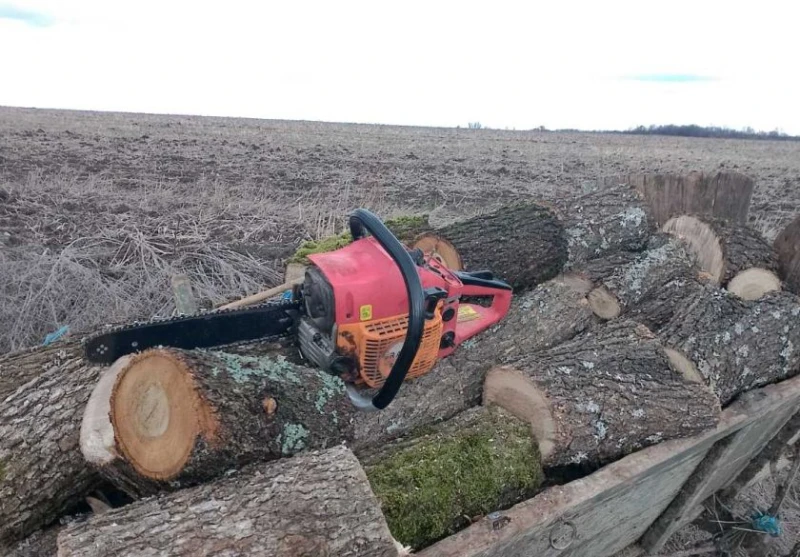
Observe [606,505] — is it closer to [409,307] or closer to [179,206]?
[409,307]

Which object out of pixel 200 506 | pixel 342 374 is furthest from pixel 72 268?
pixel 200 506

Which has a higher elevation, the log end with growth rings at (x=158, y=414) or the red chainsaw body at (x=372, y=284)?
the red chainsaw body at (x=372, y=284)

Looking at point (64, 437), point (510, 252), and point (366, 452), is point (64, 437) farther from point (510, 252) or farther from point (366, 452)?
point (510, 252)

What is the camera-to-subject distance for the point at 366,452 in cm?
226

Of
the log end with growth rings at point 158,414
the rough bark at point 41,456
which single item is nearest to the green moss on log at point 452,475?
the log end with growth rings at point 158,414

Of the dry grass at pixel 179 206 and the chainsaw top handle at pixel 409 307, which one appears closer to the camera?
the chainsaw top handle at pixel 409 307

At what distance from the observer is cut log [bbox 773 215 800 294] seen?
3711 millimetres

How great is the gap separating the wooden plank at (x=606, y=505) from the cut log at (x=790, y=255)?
1087 mm

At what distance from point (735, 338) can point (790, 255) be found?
4.10ft

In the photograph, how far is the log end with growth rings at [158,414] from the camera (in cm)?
176

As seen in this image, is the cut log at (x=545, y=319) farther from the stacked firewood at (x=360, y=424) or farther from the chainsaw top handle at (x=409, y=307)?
the chainsaw top handle at (x=409, y=307)

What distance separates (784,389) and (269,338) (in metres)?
2.53

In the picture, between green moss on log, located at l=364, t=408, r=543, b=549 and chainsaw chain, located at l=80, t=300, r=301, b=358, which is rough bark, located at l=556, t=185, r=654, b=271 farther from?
chainsaw chain, located at l=80, t=300, r=301, b=358

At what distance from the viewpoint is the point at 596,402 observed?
2.39 meters
